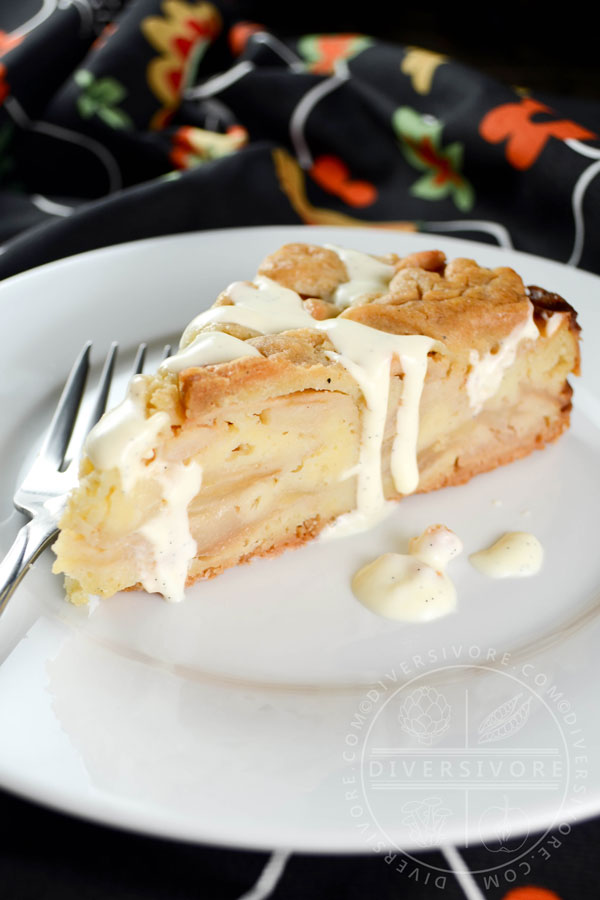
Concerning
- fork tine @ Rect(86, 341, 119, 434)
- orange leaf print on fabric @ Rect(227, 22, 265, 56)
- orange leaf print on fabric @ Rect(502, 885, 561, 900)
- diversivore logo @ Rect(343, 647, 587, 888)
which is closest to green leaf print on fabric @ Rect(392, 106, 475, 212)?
orange leaf print on fabric @ Rect(227, 22, 265, 56)

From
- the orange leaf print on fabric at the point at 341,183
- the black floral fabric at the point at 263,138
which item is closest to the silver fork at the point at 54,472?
the black floral fabric at the point at 263,138

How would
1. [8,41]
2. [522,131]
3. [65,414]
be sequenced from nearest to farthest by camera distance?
[65,414], [522,131], [8,41]

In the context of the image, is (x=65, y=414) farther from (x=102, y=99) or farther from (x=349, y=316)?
(x=102, y=99)

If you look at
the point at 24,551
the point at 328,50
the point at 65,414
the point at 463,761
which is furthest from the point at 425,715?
the point at 328,50

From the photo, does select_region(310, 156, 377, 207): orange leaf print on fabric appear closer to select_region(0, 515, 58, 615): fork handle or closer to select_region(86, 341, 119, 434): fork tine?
select_region(86, 341, 119, 434): fork tine

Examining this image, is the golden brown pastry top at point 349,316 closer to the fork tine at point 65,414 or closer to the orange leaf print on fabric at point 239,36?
the fork tine at point 65,414

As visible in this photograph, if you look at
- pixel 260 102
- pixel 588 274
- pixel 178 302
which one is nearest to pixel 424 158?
pixel 260 102

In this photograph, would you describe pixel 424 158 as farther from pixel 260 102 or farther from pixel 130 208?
pixel 130 208
